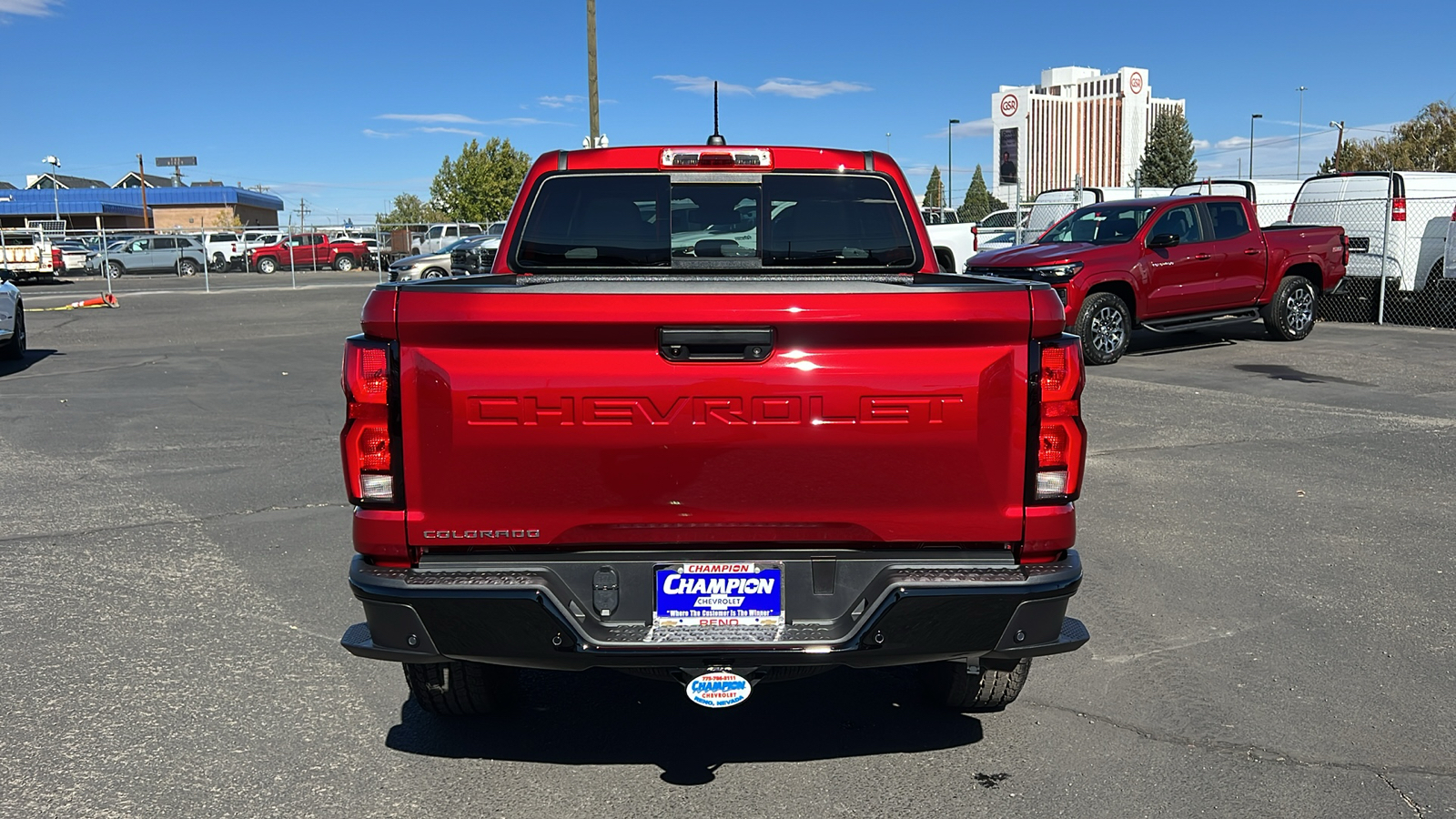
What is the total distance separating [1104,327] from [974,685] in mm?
10535

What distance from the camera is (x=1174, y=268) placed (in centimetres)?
1387

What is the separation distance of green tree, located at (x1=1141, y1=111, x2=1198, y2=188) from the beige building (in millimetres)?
76635

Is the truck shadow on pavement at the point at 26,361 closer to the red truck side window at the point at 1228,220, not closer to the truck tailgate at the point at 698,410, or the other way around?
the truck tailgate at the point at 698,410

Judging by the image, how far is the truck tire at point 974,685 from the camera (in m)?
3.82

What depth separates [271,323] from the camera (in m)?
21.3

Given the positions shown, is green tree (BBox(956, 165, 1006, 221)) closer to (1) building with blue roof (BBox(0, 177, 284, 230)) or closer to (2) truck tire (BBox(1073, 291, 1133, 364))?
(1) building with blue roof (BBox(0, 177, 284, 230))

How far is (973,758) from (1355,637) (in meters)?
2.12

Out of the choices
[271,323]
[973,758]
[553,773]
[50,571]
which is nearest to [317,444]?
[50,571]

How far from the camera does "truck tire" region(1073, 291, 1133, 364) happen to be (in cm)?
1343

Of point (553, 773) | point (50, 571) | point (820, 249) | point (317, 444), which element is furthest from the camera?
point (317, 444)

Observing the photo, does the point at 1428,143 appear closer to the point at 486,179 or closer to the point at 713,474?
the point at 486,179

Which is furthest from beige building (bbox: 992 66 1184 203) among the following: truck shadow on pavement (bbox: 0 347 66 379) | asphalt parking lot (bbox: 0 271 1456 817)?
asphalt parking lot (bbox: 0 271 1456 817)

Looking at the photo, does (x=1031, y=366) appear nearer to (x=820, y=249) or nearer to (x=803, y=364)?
(x=803, y=364)

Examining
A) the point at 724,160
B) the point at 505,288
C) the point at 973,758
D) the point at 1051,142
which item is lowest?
the point at 973,758
